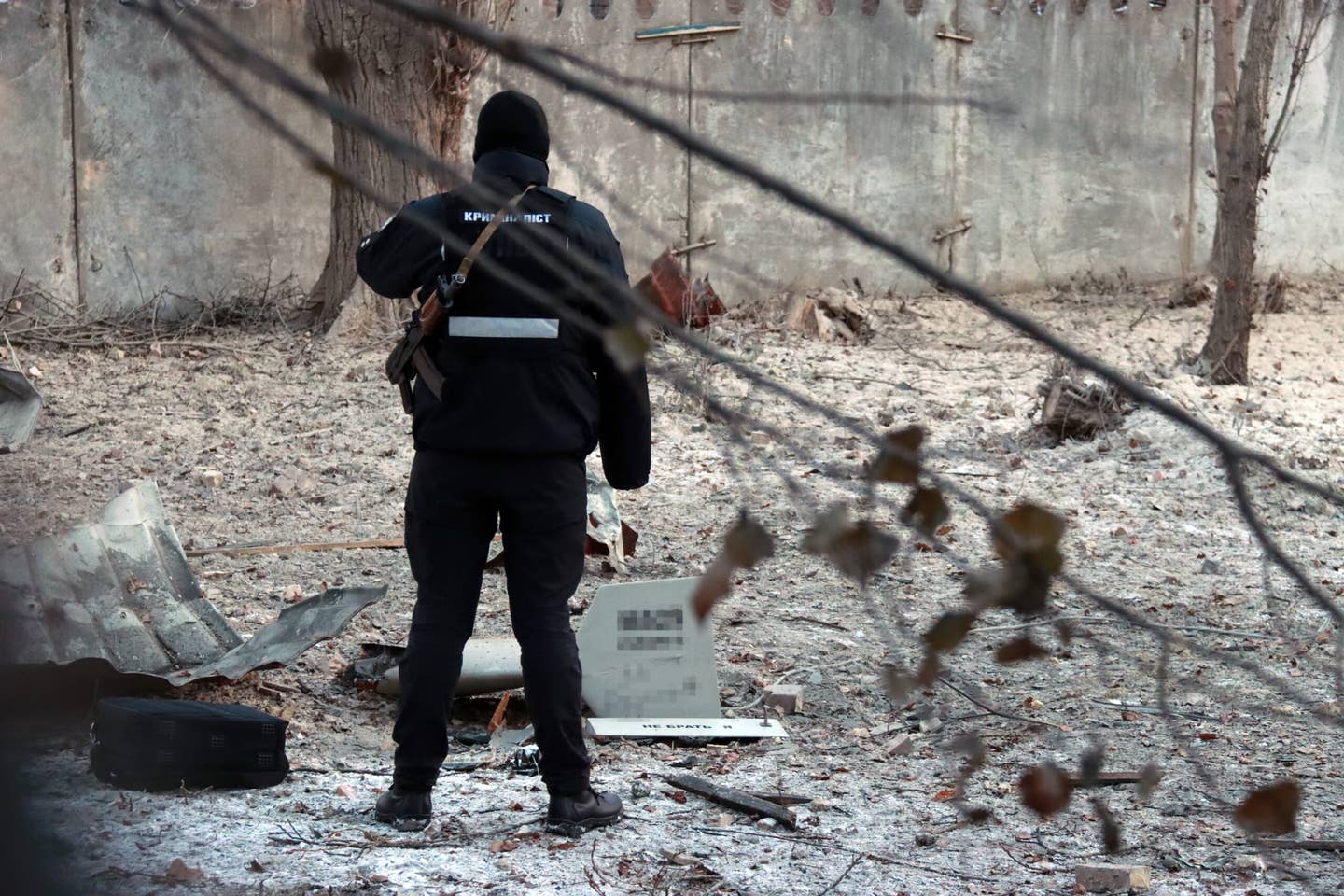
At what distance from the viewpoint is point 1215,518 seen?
21.9ft

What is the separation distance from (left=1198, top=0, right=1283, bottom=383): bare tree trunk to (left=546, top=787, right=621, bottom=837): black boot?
20.9 ft

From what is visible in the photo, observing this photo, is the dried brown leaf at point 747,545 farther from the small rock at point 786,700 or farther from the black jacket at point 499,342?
the small rock at point 786,700

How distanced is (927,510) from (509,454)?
2251 millimetres

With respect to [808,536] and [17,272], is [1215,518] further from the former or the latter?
[17,272]

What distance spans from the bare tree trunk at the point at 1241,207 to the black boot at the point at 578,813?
6377mm

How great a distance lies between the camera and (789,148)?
11453 mm

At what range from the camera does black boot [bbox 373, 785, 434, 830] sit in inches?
141

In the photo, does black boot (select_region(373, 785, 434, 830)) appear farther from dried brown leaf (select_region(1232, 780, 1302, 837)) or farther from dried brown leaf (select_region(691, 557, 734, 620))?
dried brown leaf (select_region(1232, 780, 1302, 837))

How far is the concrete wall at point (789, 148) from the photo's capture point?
9875 mm

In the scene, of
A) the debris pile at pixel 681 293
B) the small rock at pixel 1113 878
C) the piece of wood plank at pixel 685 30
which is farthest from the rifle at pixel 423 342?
the piece of wood plank at pixel 685 30

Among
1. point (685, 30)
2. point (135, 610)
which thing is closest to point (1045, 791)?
point (135, 610)

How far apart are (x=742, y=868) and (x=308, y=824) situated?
109 centimetres

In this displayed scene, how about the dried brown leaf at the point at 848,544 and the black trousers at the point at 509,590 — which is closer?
the dried brown leaf at the point at 848,544

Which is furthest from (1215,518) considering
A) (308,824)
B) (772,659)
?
(308,824)
